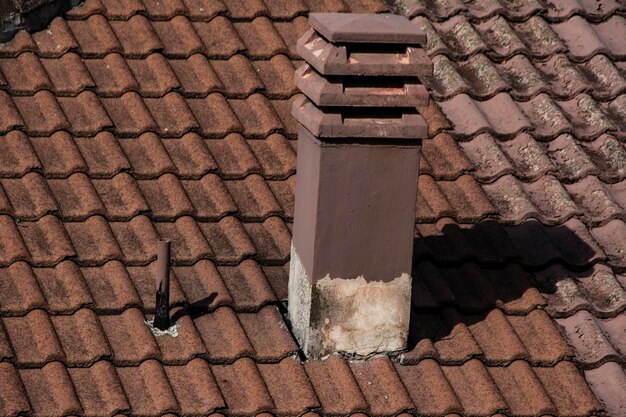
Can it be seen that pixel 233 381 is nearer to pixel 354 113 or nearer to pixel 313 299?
pixel 313 299

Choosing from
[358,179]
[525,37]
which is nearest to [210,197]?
[358,179]

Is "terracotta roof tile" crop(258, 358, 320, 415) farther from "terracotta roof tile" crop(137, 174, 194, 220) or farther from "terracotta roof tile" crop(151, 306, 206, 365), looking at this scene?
"terracotta roof tile" crop(137, 174, 194, 220)

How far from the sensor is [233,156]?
6.42m

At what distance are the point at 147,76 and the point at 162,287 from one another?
1.68 meters

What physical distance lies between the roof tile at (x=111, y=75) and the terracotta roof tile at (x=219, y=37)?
1.67 ft

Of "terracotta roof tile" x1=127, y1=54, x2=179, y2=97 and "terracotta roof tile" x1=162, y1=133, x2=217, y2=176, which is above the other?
"terracotta roof tile" x1=127, y1=54, x2=179, y2=97

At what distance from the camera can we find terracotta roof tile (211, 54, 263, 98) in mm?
6777

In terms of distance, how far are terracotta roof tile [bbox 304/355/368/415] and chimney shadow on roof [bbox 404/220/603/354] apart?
323 mm

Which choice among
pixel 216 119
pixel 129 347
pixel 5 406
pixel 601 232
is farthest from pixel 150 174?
pixel 601 232

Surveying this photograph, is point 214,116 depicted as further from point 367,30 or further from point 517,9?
point 517,9

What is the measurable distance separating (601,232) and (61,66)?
2985 millimetres

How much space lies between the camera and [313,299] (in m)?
5.47

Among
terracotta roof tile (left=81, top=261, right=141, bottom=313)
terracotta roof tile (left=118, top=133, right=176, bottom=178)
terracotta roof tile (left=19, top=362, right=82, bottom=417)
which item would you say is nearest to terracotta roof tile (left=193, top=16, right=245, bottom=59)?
terracotta roof tile (left=118, top=133, right=176, bottom=178)

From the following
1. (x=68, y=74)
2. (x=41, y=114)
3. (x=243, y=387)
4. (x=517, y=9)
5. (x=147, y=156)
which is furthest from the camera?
(x=517, y=9)
